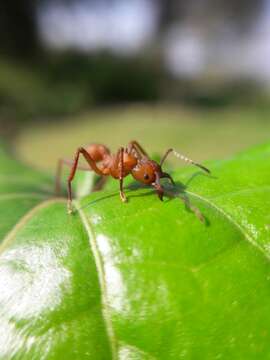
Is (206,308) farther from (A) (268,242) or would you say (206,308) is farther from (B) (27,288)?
(B) (27,288)

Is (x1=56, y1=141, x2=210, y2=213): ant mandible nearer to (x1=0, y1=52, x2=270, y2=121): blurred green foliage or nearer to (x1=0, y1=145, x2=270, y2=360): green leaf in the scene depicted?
(x1=0, y1=145, x2=270, y2=360): green leaf

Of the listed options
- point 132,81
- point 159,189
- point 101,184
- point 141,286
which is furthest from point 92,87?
point 141,286

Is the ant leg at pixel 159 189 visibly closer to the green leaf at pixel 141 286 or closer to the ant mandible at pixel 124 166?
the ant mandible at pixel 124 166

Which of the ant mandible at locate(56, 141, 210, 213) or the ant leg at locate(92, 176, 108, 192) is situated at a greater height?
the ant mandible at locate(56, 141, 210, 213)

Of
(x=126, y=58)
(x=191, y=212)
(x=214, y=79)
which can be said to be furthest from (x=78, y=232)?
(x=214, y=79)

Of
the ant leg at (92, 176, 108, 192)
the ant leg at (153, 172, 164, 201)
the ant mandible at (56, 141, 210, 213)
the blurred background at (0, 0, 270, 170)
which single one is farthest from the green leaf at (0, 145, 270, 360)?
the blurred background at (0, 0, 270, 170)

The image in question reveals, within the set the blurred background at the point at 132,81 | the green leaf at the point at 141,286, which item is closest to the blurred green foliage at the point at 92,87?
the blurred background at the point at 132,81

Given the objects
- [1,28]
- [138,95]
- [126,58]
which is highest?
[1,28]
